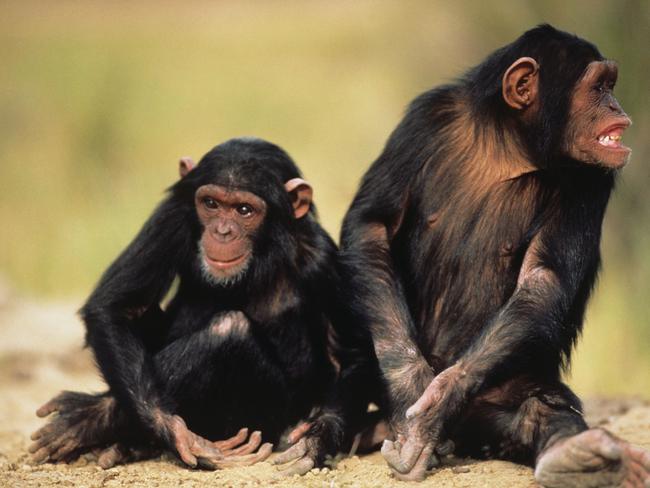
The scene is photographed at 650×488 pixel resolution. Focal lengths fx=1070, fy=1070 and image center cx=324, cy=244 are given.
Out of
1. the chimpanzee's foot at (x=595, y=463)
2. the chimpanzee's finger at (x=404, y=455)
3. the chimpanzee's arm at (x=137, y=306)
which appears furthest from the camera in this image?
the chimpanzee's arm at (x=137, y=306)

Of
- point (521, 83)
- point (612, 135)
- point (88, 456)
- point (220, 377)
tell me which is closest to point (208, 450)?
point (220, 377)

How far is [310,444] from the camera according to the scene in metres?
5.12

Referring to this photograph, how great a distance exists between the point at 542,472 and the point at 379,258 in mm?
1460

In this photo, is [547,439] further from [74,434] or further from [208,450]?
[74,434]

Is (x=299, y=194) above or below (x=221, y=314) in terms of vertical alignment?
above

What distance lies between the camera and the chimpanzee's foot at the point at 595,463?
13.4ft

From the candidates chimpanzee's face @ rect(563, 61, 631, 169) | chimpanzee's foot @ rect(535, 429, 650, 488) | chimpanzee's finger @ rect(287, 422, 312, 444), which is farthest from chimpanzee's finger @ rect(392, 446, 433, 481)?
chimpanzee's face @ rect(563, 61, 631, 169)

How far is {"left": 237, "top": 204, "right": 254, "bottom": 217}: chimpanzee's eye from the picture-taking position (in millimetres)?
5578

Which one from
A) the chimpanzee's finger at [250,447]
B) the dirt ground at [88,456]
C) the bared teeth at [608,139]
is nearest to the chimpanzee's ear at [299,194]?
the chimpanzee's finger at [250,447]

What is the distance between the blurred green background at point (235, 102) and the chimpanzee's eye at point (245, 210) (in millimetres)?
3723

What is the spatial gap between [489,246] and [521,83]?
820 millimetres

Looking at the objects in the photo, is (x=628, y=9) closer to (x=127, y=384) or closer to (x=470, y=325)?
(x=470, y=325)

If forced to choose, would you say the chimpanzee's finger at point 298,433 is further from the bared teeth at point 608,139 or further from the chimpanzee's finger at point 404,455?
the bared teeth at point 608,139

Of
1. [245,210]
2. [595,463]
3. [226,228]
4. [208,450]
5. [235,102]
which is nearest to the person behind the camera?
[595,463]
